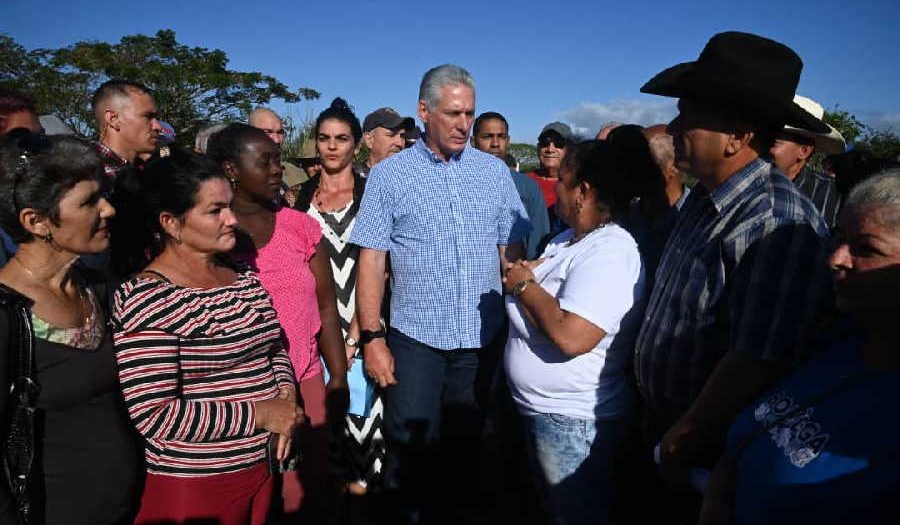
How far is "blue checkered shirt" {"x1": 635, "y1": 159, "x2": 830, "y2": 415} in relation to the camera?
1619 millimetres

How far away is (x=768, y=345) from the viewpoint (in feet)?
5.32

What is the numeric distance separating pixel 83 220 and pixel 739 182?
2.25m

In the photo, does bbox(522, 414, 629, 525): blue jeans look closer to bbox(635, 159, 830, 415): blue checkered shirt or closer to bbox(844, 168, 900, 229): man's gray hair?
bbox(635, 159, 830, 415): blue checkered shirt

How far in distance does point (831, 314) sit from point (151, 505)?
2.36 metres

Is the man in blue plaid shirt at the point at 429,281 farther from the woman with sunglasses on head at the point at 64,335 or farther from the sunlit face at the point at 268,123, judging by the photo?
the sunlit face at the point at 268,123

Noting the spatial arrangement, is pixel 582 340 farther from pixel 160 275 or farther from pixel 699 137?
pixel 160 275

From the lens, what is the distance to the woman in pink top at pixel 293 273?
2.77m

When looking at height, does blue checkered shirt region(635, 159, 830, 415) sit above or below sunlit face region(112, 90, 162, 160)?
below

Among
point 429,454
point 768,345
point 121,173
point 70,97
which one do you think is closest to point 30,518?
point 121,173

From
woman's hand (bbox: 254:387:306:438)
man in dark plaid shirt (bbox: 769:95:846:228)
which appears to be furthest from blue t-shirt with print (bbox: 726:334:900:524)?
woman's hand (bbox: 254:387:306:438)

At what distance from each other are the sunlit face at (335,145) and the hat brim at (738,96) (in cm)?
230

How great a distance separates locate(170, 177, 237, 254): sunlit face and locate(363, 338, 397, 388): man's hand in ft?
3.42

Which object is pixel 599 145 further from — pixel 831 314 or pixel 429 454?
pixel 429 454

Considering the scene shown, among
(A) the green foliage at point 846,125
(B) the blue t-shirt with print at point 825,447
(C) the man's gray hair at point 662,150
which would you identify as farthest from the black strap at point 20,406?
(A) the green foliage at point 846,125
